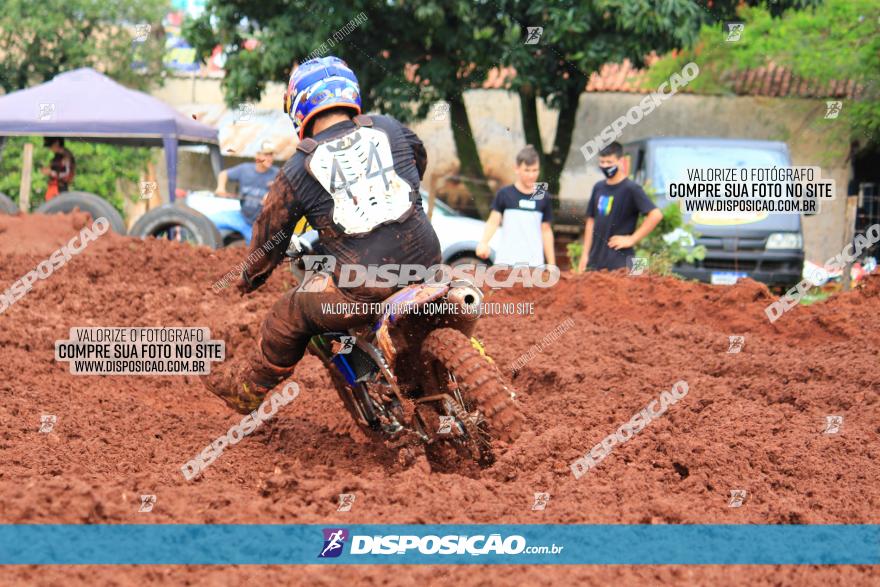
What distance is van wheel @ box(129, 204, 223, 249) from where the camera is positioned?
13.4 meters

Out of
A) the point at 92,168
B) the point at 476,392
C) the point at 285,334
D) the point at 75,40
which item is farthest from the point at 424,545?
the point at 75,40

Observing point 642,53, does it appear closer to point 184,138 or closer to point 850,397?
point 184,138

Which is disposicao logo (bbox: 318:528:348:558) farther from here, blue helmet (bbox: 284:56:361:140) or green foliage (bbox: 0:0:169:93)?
green foliage (bbox: 0:0:169:93)

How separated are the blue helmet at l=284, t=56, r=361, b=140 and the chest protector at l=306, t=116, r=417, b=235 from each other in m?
0.18

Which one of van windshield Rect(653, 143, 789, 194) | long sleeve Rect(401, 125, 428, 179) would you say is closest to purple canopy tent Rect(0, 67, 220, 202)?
van windshield Rect(653, 143, 789, 194)

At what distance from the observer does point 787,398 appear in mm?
6973

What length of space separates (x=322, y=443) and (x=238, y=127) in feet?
80.2

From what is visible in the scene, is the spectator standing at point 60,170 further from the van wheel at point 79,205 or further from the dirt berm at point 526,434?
the dirt berm at point 526,434

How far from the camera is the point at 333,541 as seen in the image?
159 inches

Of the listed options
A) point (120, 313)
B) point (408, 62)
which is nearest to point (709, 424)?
point (120, 313)

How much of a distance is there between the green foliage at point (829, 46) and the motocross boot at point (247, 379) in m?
17.6

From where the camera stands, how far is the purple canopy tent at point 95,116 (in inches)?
667

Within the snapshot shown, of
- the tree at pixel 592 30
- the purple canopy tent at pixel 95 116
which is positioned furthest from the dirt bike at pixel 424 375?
the tree at pixel 592 30

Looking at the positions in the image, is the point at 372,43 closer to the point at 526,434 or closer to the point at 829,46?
the point at 829,46
